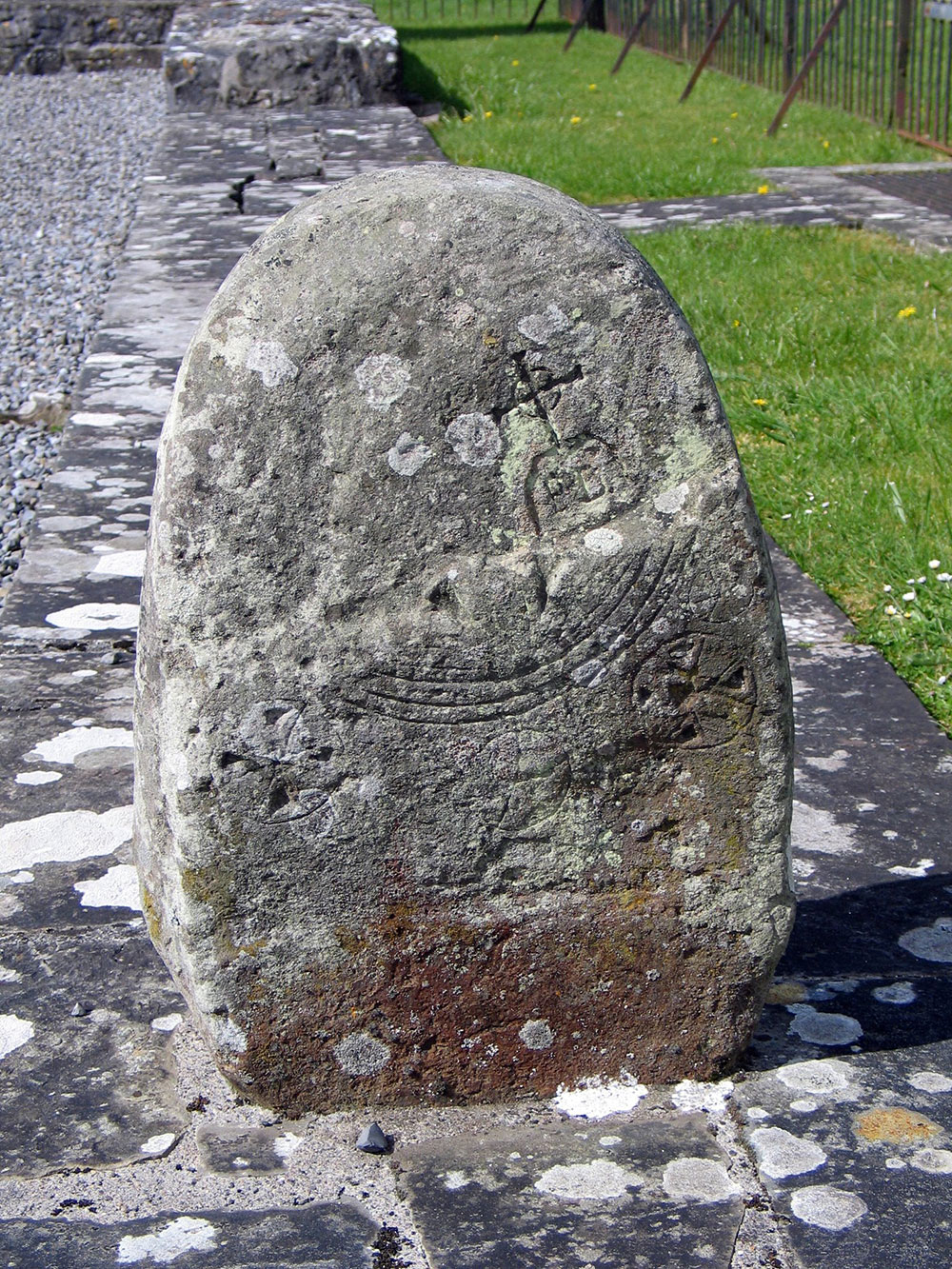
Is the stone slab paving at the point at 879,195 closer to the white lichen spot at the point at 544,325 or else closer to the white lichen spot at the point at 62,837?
the white lichen spot at the point at 62,837

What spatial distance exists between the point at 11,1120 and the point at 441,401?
116 cm

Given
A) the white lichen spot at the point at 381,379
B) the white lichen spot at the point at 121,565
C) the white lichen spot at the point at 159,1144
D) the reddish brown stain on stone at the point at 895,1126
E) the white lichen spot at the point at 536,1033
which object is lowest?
the white lichen spot at the point at 159,1144

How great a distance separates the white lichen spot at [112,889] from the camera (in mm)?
2391

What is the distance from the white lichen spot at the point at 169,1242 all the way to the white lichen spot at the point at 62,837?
967 mm

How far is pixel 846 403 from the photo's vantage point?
4.68 metres

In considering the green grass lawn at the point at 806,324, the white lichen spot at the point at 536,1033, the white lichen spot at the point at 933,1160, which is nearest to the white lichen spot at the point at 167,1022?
the white lichen spot at the point at 536,1033

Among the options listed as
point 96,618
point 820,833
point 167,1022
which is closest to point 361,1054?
point 167,1022

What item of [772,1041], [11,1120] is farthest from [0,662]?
[772,1041]

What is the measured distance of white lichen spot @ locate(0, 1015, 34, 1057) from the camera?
2.02 meters

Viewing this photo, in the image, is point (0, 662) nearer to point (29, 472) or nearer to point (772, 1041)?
point (29, 472)

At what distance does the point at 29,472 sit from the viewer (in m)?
4.71

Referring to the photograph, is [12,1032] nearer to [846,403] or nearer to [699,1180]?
[699,1180]

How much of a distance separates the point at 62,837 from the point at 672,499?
4.89ft

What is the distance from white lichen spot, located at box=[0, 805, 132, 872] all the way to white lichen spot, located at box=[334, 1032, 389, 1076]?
2.89 feet
